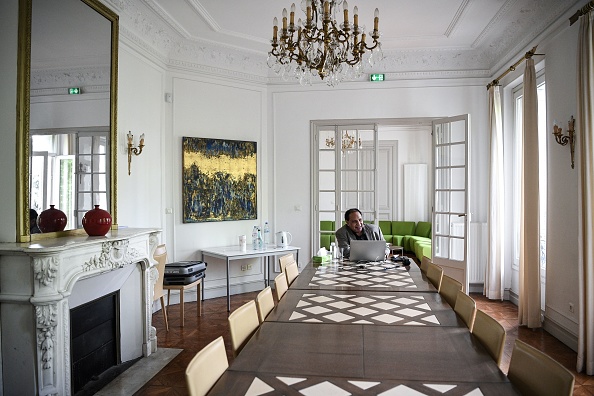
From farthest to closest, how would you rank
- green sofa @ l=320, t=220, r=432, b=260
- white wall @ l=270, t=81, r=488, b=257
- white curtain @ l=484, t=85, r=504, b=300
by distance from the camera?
green sofa @ l=320, t=220, r=432, b=260, white wall @ l=270, t=81, r=488, b=257, white curtain @ l=484, t=85, r=504, b=300

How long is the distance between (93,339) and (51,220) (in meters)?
1.04

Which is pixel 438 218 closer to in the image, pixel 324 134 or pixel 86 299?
pixel 324 134

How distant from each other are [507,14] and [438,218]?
118 inches

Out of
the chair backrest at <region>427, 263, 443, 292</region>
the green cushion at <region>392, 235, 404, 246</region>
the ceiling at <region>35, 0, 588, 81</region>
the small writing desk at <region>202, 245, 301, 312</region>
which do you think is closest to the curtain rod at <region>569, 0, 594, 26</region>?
the ceiling at <region>35, 0, 588, 81</region>

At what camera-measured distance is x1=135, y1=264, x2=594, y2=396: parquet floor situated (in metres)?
3.47

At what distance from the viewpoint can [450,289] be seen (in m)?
3.08

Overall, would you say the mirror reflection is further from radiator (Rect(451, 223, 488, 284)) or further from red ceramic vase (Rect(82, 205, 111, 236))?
radiator (Rect(451, 223, 488, 284))

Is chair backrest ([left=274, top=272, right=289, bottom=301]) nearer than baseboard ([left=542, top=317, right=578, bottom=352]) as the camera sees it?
Yes

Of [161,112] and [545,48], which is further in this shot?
[161,112]

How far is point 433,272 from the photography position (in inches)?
151

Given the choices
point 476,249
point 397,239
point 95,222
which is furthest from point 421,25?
point 397,239

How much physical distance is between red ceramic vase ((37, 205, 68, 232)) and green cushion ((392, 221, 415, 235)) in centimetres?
868

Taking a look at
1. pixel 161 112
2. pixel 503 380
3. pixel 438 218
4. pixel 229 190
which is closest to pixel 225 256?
pixel 229 190

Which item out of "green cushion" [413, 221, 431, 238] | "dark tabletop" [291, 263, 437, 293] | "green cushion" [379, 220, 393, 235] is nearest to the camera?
"dark tabletop" [291, 263, 437, 293]
